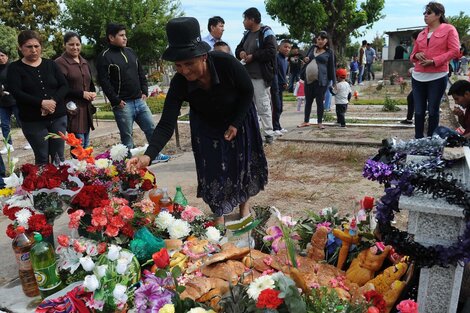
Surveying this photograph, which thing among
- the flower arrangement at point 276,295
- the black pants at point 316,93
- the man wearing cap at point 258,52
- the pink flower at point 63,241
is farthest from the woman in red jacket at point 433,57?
the pink flower at point 63,241

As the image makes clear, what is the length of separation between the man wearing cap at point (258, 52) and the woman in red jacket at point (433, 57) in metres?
1.82

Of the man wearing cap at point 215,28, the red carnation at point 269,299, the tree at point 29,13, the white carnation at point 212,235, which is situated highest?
the tree at point 29,13

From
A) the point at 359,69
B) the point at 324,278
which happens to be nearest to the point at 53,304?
the point at 324,278

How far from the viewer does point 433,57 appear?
15.1 ft

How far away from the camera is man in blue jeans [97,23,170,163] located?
4672 mm

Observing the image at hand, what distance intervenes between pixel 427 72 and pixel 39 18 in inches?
942

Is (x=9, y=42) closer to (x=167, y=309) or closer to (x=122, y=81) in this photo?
(x=122, y=81)

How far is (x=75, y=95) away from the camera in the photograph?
185 inches

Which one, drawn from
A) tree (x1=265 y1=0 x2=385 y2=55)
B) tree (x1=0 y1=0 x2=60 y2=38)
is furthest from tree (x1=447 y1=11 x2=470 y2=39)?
tree (x1=0 y1=0 x2=60 y2=38)

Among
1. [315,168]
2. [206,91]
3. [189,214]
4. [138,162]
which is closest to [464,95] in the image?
[315,168]

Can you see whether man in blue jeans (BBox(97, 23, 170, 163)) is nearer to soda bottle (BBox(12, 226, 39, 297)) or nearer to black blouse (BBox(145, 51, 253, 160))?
black blouse (BBox(145, 51, 253, 160))

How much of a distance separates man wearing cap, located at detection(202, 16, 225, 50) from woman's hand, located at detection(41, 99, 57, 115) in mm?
2306

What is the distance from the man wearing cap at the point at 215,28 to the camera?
18.0ft

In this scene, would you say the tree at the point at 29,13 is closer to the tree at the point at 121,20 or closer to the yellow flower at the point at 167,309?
the tree at the point at 121,20
